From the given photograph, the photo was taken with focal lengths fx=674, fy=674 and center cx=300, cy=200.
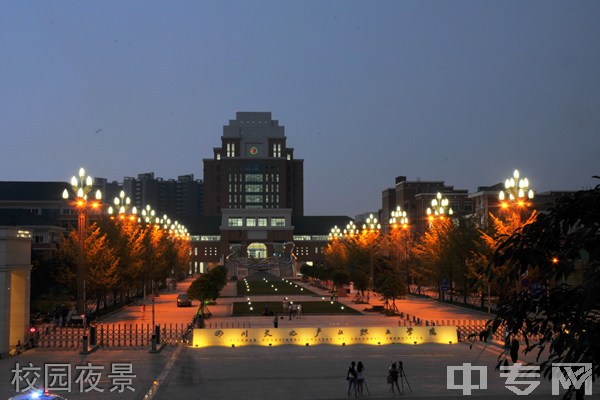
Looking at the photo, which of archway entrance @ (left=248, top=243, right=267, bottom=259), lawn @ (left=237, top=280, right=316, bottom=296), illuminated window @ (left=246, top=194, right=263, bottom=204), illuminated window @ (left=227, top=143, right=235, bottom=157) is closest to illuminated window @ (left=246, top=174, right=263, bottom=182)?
illuminated window @ (left=246, top=194, right=263, bottom=204)

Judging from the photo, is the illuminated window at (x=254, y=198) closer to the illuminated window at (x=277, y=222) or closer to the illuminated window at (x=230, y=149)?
the illuminated window at (x=230, y=149)

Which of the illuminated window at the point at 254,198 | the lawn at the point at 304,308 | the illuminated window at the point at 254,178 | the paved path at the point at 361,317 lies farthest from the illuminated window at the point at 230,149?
the paved path at the point at 361,317

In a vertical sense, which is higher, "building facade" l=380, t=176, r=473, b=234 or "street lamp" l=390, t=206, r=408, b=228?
"building facade" l=380, t=176, r=473, b=234

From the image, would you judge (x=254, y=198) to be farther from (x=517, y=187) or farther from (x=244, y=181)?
(x=517, y=187)

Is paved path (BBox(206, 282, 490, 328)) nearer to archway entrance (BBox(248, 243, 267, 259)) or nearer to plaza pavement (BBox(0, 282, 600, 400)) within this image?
plaza pavement (BBox(0, 282, 600, 400))

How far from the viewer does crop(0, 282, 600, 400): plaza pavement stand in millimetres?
23219

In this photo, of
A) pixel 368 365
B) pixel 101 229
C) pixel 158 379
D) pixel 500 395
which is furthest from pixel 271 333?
pixel 101 229

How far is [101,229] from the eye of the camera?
5666 cm

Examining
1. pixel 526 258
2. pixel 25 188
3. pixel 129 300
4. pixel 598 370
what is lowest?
pixel 129 300

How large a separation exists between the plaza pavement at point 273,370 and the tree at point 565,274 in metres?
16.3

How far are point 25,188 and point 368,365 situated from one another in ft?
341

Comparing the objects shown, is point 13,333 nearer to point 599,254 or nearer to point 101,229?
point 101,229

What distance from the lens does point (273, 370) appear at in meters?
28.1

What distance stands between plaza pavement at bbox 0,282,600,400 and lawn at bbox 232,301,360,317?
21.4 metres
